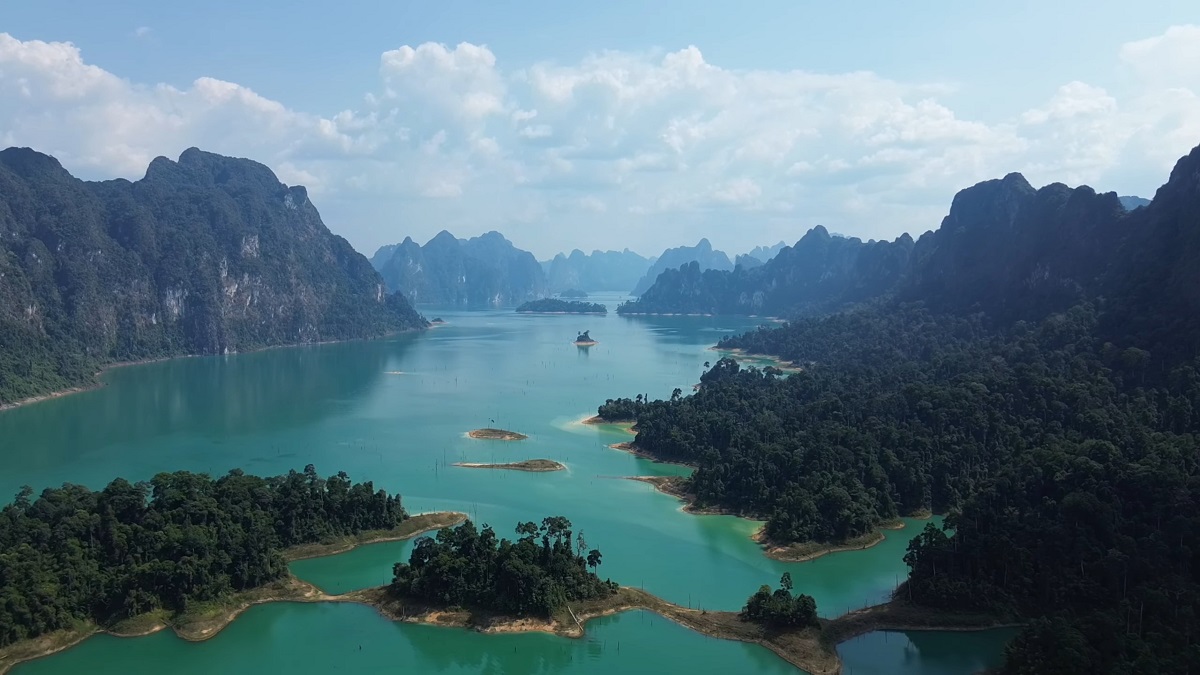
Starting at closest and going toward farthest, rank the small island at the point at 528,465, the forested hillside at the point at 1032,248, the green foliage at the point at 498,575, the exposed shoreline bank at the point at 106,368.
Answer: the green foliage at the point at 498,575 → the small island at the point at 528,465 → the forested hillside at the point at 1032,248 → the exposed shoreline bank at the point at 106,368

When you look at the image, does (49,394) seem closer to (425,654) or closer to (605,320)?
(425,654)

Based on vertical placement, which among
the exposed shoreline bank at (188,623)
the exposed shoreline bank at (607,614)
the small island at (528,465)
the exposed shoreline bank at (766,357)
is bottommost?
the exposed shoreline bank at (607,614)

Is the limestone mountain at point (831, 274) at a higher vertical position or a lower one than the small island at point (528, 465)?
higher

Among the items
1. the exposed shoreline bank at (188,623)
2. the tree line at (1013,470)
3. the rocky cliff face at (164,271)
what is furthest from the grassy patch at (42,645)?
the rocky cliff face at (164,271)

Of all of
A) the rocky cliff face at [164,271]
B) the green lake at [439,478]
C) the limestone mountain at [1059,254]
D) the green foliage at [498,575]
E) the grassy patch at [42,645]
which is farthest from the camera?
the rocky cliff face at [164,271]

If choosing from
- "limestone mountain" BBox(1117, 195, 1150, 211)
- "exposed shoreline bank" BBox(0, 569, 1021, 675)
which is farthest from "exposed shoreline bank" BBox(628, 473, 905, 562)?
"limestone mountain" BBox(1117, 195, 1150, 211)

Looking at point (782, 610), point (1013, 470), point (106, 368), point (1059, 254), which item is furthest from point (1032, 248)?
point (106, 368)

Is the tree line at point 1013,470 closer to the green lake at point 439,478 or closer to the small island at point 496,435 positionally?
the green lake at point 439,478
